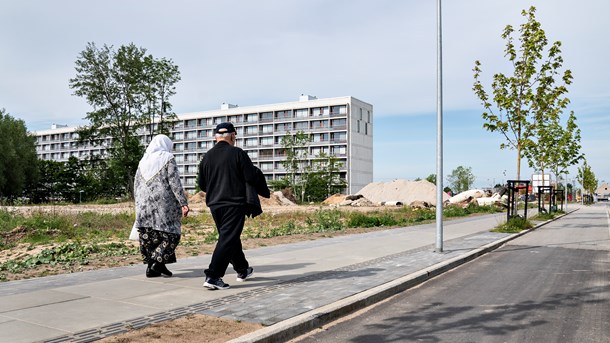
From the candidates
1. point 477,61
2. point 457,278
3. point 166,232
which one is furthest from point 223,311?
point 477,61

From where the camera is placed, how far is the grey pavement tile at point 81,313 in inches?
178

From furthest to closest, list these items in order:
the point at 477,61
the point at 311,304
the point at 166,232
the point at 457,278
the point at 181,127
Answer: the point at 181,127, the point at 477,61, the point at 457,278, the point at 166,232, the point at 311,304

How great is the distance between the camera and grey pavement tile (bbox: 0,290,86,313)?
5130 mm

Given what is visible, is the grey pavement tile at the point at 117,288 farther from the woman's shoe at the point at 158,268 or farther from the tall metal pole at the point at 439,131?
the tall metal pole at the point at 439,131

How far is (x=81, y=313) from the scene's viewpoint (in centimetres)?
490

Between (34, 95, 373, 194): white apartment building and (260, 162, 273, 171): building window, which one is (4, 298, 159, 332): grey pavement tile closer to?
(34, 95, 373, 194): white apartment building

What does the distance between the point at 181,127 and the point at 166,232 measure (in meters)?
107

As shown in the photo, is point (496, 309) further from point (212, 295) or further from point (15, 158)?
point (15, 158)

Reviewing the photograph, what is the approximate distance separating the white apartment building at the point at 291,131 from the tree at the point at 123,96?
126 ft

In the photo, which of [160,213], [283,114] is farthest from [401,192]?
[160,213]

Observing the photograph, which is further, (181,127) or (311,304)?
(181,127)

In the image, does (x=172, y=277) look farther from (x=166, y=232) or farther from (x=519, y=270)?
(x=519, y=270)

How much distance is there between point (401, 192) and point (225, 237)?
162 ft

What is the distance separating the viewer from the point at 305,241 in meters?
12.8
